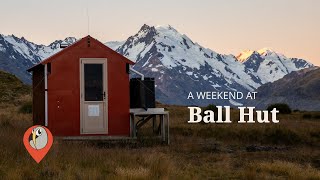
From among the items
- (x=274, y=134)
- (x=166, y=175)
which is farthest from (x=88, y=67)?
(x=274, y=134)

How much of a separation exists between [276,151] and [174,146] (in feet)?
13.6

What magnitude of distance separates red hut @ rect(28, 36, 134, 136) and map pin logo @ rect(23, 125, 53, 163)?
30.3 ft

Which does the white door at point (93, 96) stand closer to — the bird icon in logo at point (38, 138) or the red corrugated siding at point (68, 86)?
the red corrugated siding at point (68, 86)

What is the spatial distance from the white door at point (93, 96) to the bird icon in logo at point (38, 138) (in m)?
9.32

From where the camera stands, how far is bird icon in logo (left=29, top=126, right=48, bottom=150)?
11837mm

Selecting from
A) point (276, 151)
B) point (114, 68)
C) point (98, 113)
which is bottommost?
point (276, 151)

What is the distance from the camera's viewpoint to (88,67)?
2167 cm

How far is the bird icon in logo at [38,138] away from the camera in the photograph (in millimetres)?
11837

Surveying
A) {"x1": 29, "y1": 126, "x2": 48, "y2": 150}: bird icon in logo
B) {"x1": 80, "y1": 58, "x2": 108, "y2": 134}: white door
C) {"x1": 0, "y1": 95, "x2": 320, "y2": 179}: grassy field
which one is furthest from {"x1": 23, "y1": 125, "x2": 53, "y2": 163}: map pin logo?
{"x1": 80, "y1": 58, "x2": 108, "y2": 134}: white door

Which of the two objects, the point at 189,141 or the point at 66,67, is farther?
the point at 189,141

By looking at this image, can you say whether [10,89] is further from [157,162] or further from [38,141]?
[38,141]

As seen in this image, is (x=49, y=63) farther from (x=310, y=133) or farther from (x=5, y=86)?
(x=5, y=86)

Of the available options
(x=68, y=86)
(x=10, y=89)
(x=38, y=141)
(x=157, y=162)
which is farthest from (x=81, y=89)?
(x=10, y=89)

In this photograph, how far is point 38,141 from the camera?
1216 cm
